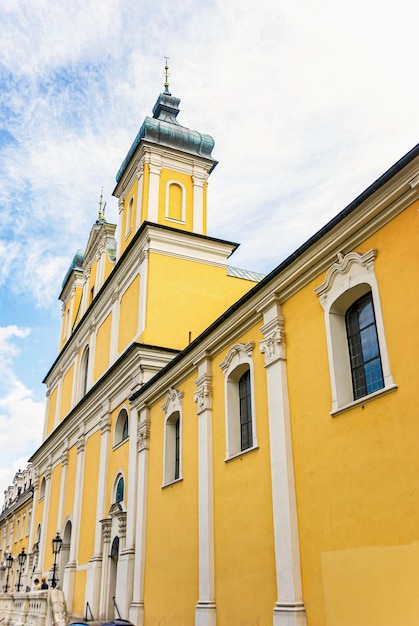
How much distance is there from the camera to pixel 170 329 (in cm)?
2173

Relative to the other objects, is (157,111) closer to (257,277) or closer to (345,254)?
(257,277)

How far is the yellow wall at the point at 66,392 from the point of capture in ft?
105

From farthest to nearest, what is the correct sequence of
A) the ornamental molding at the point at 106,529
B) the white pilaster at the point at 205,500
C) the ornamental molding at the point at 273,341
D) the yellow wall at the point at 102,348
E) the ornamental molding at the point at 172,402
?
the yellow wall at the point at 102,348, the ornamental molding at the point at 106,529, the ornamental molding at the point at 172,402, the white pilaster at the point at 205,500, the ornamental molding at the point at 273,341

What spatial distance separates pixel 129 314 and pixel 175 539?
31.9 ft

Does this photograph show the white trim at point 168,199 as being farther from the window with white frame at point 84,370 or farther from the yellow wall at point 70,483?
the yellow wall at point 70,483

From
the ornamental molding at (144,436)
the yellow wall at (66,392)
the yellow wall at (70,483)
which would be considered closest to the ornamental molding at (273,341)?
the ornamental molding at (144,436)

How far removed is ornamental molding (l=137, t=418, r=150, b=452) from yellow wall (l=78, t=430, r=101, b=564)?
18.1 ft

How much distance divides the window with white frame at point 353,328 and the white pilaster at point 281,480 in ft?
4.73

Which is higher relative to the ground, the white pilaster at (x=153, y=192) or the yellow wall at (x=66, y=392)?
the white pilaster at (x=153, y=192)

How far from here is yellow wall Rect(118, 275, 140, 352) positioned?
2266cm

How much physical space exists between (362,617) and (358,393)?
325 cm

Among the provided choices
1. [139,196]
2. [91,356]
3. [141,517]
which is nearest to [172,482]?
[141,517]

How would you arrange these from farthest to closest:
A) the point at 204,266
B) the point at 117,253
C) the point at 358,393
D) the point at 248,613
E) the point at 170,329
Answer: the point at 117,253 → the point at 204,266 → the point at 170,329 → the point at 248,613 → the point at 358,393

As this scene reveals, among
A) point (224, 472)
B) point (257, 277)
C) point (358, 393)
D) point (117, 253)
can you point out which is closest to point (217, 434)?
point (224, 472)
